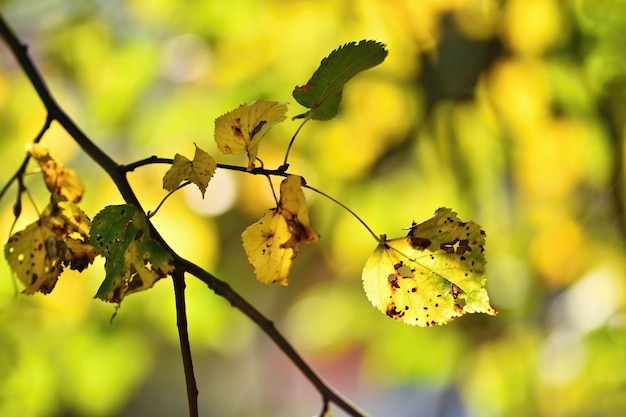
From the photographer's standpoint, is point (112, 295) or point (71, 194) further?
point (71, 194)

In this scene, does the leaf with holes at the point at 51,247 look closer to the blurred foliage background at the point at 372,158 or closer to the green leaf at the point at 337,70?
the green leaf at the point at 337,70

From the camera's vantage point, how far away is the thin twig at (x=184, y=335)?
259mm

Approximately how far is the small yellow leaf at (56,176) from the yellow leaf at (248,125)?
0.35ft

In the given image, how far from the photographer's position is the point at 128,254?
0.27m

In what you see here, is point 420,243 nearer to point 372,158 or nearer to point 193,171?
point 193,171

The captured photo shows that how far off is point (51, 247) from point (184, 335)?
0.10 metres

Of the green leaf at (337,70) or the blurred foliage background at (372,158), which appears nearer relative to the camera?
the green leaf at (337,70)

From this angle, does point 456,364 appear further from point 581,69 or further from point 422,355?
point 581,69

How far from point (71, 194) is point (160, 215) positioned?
55cm

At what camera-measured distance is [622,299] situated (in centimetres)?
91

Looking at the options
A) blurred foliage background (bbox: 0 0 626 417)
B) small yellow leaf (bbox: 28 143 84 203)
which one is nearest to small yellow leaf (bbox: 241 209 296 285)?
small yellow leaf (bbox: 28 143 84 203)

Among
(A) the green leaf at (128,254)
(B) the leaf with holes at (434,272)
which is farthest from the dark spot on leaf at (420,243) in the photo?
(A) the green leaf at (128,254)

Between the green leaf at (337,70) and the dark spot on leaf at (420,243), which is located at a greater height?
the green leaf at (337,70)

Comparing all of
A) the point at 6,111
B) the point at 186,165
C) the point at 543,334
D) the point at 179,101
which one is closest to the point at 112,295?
the point at 186,165
